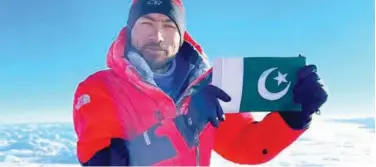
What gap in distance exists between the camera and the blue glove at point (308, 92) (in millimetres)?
951

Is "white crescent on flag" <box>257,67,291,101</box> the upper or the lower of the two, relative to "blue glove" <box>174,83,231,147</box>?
upper

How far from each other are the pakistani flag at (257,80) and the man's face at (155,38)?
0.56ft

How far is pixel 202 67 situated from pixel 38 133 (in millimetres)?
790

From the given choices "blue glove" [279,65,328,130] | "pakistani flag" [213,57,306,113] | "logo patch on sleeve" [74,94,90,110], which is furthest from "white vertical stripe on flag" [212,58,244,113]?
"logo patch on sleeve" [74,94,90,110]

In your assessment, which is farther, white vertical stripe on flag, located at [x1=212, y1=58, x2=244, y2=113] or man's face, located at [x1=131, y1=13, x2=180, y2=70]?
man's face, located at [x1=131, y1=13, x2=180, y2=70]

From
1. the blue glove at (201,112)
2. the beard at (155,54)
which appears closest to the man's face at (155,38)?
the beard at (155,54)

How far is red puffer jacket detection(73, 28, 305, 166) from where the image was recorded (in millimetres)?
963

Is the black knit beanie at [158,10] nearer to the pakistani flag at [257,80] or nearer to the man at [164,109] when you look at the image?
the man at [164,109]

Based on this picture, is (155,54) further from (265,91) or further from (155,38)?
(265,91)

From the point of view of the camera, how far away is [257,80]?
40.0 inches

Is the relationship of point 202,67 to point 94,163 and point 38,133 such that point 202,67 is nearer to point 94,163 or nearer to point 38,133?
point 94,163

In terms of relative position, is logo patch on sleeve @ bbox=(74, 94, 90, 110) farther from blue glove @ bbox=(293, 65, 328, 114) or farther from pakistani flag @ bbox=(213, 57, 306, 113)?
blue glove @ bbox=(293, 65, 328, 114)

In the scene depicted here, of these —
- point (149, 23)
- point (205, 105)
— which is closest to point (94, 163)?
point (205, 105)

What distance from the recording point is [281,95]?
102 centimetres
